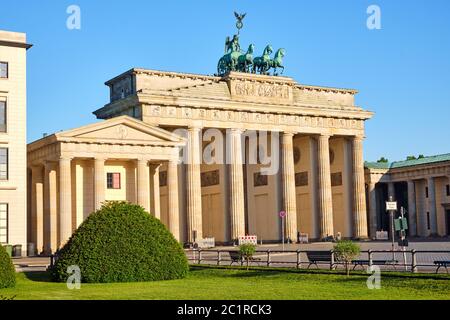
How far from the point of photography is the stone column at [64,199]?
60.9 meters

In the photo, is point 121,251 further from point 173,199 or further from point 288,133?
point 288,133

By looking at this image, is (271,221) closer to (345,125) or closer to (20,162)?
(345,125)

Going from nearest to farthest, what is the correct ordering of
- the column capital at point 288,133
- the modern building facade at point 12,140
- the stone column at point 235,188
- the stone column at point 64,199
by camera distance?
the modern building facade at point 12,140
the stone column at point 64,199
the stone column at point 235,188
the column capital at point 288,133

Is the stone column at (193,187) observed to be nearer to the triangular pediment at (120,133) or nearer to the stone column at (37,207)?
the triangular pediment at (120,133)

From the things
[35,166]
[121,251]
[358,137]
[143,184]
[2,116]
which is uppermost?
[358,137]

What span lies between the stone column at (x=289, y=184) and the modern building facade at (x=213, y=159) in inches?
4.3

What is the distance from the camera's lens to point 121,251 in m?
31.6

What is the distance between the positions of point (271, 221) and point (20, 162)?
3640 cm

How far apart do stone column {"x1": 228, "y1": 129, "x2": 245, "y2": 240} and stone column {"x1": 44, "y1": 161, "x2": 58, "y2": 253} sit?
21.2 metres

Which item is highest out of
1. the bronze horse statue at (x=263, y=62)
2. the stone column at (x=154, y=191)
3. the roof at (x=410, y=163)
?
the bronze horse statue at (x=263, y=62)

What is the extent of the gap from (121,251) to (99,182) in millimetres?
30876

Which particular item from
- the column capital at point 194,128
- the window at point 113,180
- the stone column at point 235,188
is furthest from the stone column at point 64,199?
the stone column at point 235,188

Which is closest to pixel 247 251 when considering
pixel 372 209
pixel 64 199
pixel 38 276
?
pixel 38 276

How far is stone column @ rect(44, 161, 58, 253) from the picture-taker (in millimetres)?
62750
